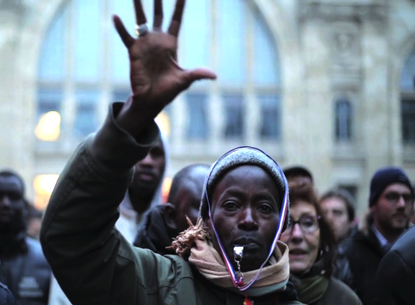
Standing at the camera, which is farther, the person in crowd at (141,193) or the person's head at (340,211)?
the person's head at (340,211)

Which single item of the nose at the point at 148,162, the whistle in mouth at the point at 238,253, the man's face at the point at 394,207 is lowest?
the man's face at the point at 394,207

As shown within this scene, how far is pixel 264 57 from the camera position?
99.8ft

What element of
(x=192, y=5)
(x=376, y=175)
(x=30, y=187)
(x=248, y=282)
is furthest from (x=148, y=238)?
(x=192, y=5)

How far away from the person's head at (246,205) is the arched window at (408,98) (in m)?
29.2

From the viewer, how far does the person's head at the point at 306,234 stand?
4242mm

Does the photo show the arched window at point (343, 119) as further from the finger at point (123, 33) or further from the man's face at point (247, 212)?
the finger at point (123, 33)

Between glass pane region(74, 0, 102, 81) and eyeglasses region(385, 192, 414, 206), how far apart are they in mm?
25313

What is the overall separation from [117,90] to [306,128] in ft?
26.5

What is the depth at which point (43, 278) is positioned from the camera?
16.6ft

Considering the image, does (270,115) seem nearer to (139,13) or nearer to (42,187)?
(42,187)

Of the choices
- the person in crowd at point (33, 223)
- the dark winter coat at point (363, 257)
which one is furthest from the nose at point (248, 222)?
the person in crowd at point (33, 223)

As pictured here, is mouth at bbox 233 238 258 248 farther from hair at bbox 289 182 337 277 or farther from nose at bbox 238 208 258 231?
hair at bbox 289 182 337 277

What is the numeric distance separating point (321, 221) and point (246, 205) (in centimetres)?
186

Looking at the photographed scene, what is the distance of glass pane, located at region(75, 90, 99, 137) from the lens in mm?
29328
